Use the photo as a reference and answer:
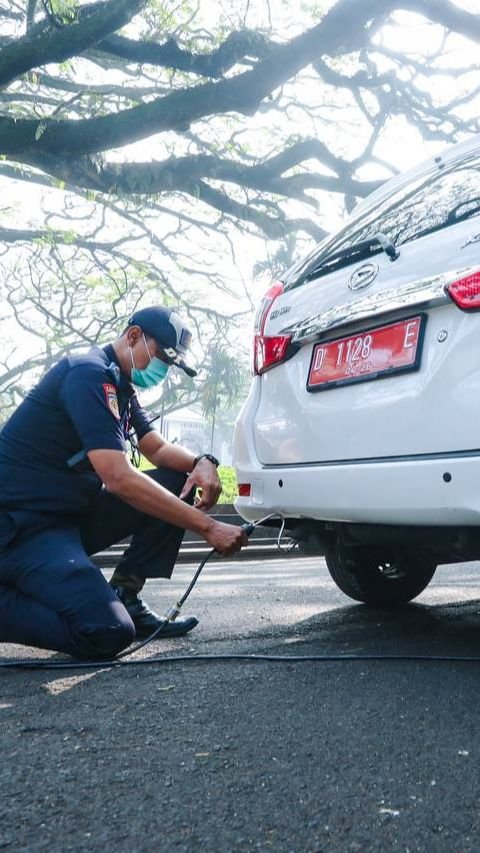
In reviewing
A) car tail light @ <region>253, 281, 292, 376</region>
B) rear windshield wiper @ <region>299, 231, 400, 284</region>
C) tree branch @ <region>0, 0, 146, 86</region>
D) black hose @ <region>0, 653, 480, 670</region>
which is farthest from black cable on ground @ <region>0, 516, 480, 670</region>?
tree branch @ <region>0, 0, 146, 86</region>

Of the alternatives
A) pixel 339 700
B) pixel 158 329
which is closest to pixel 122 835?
pixel 339 700

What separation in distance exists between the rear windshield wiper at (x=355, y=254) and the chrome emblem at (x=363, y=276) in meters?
0.06

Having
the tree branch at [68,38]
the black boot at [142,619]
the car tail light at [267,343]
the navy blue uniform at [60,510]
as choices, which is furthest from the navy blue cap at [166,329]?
the tree branch at [68,38]

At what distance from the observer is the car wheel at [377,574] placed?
11.2 ft

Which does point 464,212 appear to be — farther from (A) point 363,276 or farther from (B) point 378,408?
(B) point 378,408

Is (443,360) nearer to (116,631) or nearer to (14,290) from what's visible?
(116,631)

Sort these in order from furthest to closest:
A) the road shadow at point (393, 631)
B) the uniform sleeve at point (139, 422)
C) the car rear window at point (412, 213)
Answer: the uniform sleeve at point (139, 422) < the road shadow at point (393, 631) < the car rear window at point (412, 213)

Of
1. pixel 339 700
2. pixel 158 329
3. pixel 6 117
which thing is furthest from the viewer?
pixel 6 117

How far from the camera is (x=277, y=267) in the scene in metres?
21.8

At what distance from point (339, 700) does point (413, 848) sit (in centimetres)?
87

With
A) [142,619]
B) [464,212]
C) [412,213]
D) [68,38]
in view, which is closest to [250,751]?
[142,619]

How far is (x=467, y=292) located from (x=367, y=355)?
42cm

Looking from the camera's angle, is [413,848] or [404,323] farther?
[404,323]

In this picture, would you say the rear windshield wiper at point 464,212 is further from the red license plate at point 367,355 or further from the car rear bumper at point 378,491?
the car rear bumper at point 378,491
